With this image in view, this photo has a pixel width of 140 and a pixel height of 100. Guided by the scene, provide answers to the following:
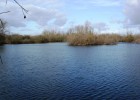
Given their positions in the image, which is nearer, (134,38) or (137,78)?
(137,78)

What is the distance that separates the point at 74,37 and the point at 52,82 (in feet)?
113

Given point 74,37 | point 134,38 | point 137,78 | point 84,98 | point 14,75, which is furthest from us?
point 134,38

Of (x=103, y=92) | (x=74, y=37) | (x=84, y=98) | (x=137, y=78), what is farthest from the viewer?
(x=74, y=37)

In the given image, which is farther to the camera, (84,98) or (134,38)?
(134,38)

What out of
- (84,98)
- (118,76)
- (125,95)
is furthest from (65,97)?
(118,76)

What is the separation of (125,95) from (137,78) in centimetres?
408

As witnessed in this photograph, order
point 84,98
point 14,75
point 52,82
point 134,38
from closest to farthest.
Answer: point 84,98, point 52,82, point 14,75, point 134,38

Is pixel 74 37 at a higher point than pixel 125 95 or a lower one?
higher

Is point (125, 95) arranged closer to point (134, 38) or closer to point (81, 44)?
point (81, 44)

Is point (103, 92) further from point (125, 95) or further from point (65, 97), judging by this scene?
point (65, 97)

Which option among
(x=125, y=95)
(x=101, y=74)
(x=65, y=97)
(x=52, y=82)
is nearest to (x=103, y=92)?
(x=125, y=95)

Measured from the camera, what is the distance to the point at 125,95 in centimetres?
1109

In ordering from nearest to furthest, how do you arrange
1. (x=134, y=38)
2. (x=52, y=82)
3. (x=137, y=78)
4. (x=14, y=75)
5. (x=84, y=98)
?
(x=84, y=98) < (x=52, y=82) < (x=137, y=78) < (x=14, y=75) < (x=134, y=38)

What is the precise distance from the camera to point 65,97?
35.2 feet
